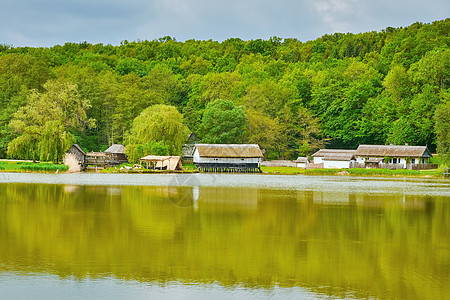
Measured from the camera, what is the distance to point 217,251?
14.3 m

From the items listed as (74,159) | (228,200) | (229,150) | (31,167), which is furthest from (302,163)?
(228,200)

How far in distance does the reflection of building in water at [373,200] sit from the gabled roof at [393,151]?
35723mm

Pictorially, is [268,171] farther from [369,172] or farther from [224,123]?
[369,172]

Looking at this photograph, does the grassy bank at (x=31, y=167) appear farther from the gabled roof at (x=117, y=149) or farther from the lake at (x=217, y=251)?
the lake at (x=217, y=251)

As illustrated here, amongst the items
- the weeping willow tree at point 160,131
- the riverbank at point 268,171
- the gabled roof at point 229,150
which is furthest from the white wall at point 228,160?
the weeping willow tree at point 160,131

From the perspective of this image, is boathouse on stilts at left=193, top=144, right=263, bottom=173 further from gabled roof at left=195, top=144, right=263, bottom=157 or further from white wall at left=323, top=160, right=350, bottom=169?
white wall at left=323, top=160, right=350, bottom=169

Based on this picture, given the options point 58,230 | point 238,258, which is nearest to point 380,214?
point 238,258

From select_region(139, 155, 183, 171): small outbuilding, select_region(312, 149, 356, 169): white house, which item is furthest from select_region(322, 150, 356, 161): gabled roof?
select_region(139, 155, 183, 171): small outbuilding

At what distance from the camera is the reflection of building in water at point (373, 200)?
90.6 feet

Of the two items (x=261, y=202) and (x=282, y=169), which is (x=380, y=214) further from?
(x=282, y=169)

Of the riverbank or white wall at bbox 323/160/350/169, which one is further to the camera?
white wall at bbox 323/160/350/169

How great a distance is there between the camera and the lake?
10.9m

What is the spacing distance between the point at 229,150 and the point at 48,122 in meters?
22.8

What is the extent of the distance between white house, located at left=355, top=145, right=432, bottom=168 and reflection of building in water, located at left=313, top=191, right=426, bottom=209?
35761 millimetres
